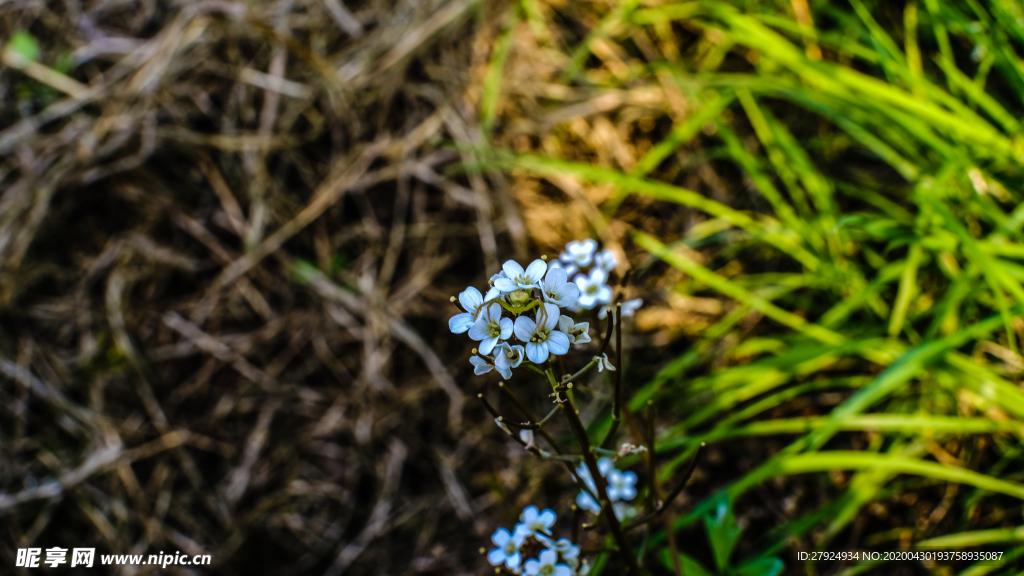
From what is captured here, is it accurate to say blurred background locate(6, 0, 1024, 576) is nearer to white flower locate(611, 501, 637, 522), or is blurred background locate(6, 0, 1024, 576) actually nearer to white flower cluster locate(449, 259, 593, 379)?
white flower locate(611, 501, 637, 522)

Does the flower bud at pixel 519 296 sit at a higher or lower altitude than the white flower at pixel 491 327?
higher

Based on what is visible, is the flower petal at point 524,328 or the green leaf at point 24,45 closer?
the flower petal at point 524,328

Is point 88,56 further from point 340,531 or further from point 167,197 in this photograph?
point 340,531

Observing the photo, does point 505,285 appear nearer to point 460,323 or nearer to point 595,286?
point 460,323

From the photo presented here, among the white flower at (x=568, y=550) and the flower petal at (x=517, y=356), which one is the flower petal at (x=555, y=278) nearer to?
the flower petal at (x=517, y=356)

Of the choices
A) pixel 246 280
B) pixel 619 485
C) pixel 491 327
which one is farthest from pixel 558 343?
pixel 246 280

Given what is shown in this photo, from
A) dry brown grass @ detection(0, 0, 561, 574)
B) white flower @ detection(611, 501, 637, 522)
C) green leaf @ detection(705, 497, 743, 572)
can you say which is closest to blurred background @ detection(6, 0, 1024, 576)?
dry brown grass @ detection(0, 0, 561, 574)

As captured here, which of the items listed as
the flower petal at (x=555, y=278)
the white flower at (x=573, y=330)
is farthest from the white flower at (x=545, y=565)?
the flower petal at (x=555, y=278)
